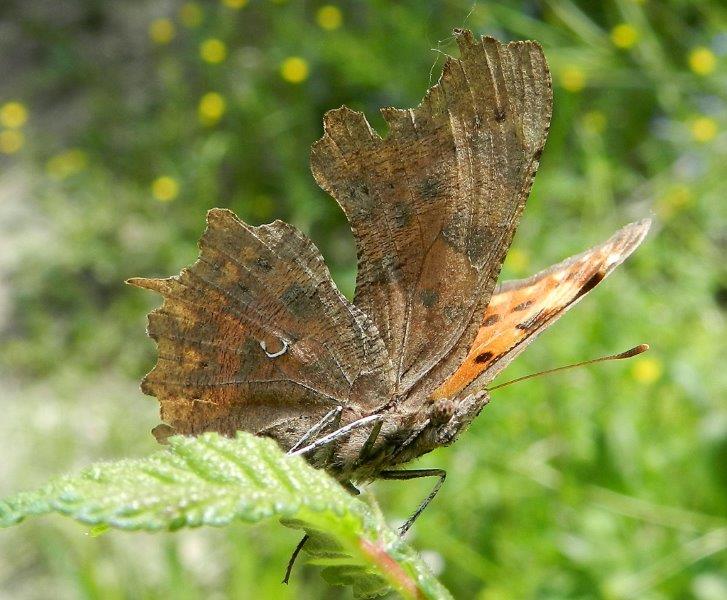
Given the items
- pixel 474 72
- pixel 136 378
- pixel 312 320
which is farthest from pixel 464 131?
pixel 136 378

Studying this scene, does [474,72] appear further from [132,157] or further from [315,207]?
[132,157]

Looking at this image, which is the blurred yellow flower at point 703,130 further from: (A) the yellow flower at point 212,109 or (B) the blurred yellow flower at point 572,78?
(A) the yellow flower at point 212,109

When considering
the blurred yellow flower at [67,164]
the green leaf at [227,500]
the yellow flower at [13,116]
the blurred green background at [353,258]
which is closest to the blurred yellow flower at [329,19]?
the blurred green background at [353,258]

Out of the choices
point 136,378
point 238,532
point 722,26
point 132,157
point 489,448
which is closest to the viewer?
point 489,448

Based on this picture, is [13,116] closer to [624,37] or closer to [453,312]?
[624,37]

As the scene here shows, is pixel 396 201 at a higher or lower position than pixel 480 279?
higher

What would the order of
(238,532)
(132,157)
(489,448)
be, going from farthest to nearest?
(132,157) < (238,532) < (489,448)

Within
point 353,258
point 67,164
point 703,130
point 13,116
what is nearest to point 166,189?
point 67,164
